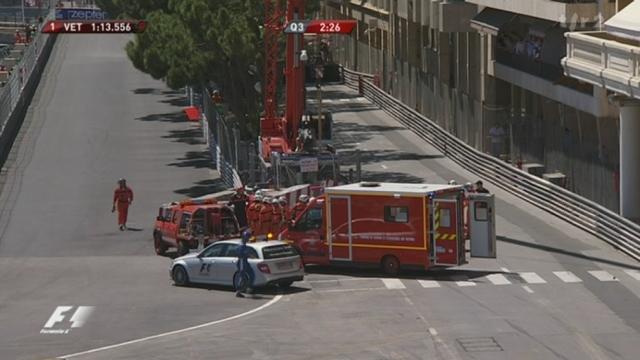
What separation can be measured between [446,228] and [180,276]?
253 inches

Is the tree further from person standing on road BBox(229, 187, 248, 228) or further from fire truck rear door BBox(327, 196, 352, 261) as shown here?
fire truck rear door BBox(327, 196, 352, 261)

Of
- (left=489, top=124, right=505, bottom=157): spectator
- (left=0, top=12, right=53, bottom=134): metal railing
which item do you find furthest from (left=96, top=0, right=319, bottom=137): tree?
(left=0, top=12, right=53, bottom=134): metal railing

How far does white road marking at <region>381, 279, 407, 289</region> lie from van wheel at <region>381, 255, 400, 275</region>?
596 millimetres

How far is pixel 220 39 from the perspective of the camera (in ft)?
187

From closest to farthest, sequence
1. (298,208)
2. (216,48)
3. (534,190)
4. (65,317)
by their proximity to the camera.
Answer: (65,317)
(298,208)
(534,190)
(216,48)

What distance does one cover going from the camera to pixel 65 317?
111 feet

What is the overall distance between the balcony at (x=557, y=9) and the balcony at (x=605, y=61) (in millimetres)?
1941

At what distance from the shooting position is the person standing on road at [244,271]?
116ft

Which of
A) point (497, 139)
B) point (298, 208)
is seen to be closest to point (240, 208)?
point (298, 208)

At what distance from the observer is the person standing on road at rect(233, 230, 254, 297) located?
1393 inches

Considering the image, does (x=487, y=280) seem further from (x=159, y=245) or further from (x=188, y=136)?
(x=188, y=136)

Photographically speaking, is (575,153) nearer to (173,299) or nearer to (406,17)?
(173,299)

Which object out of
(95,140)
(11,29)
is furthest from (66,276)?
(11,29)

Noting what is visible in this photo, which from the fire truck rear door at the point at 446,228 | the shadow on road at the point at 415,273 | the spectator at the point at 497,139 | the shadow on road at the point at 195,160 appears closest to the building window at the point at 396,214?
the fire truck rear door at the point at 446,228
